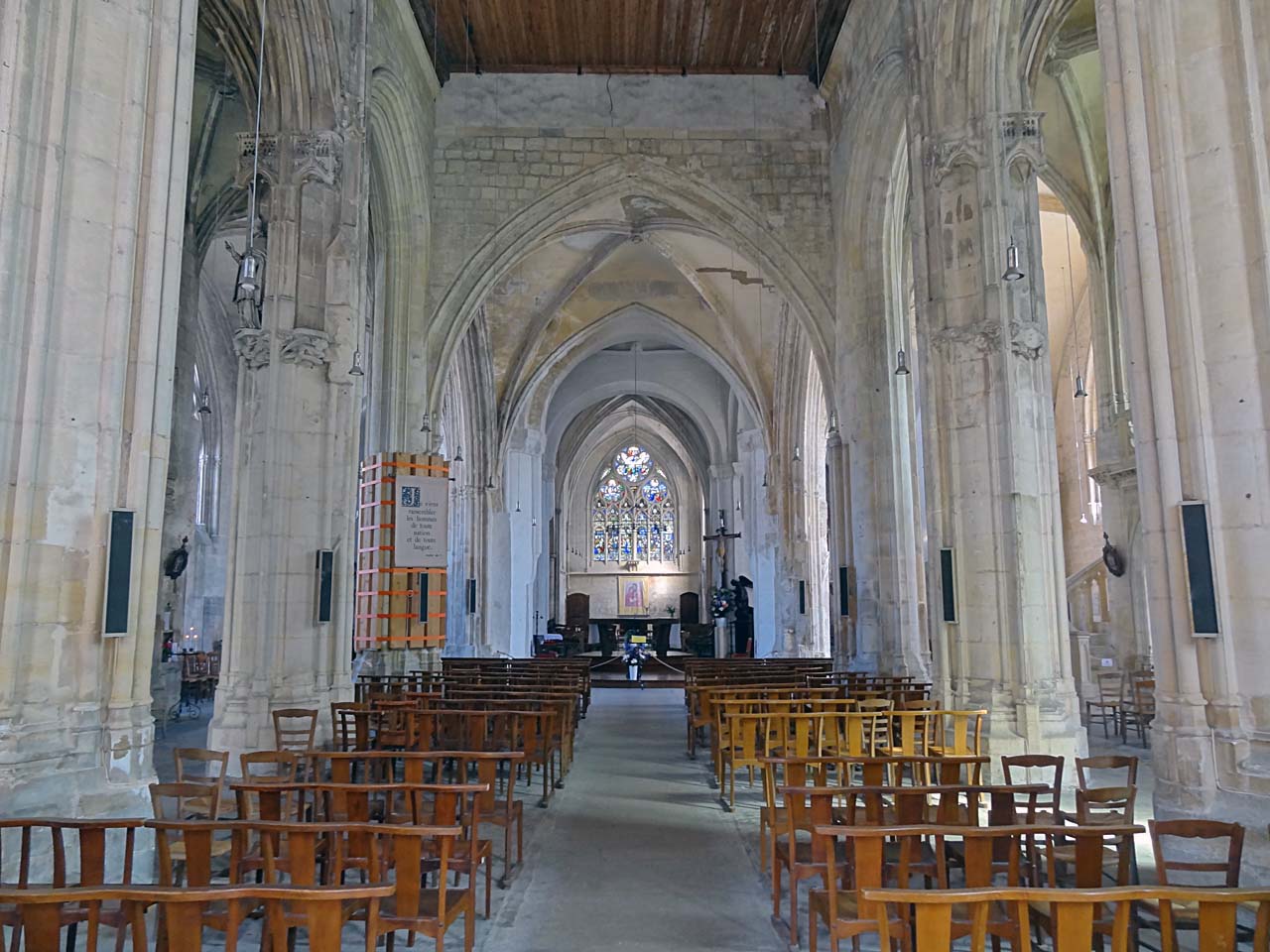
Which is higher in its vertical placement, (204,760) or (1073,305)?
(1073,305)

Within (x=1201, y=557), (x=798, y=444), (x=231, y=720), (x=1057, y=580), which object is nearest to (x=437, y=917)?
(x=1201, y=557)

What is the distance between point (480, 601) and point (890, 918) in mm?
19888

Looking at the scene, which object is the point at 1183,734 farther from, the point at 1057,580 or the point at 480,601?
the point at 480,601

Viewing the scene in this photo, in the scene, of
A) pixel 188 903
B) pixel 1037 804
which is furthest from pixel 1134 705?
pixel 188 903

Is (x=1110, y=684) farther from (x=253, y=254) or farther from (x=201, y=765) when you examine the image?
(x=253, y=254)

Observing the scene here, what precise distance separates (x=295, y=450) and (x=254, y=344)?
1.13 metres

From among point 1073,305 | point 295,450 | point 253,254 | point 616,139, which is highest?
point 616,139

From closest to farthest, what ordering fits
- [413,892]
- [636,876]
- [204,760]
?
[413,892], [204,760], [636,876]

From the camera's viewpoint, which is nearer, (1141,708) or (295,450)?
(295,450)

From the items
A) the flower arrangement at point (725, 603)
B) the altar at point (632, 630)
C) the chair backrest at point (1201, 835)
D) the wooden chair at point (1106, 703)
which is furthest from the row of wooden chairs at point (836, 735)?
the altar at point (632, 630)

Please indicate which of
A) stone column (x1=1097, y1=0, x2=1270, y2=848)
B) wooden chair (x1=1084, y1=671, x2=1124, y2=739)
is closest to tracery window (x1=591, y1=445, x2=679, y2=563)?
wooden chair (x1=1084, y1=671, x2=1124, y2=739)

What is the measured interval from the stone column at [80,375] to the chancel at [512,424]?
2cm

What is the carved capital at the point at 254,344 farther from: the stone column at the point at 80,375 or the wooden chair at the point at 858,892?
the wooden chair at the point at 858,892

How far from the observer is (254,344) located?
30.2 feet
